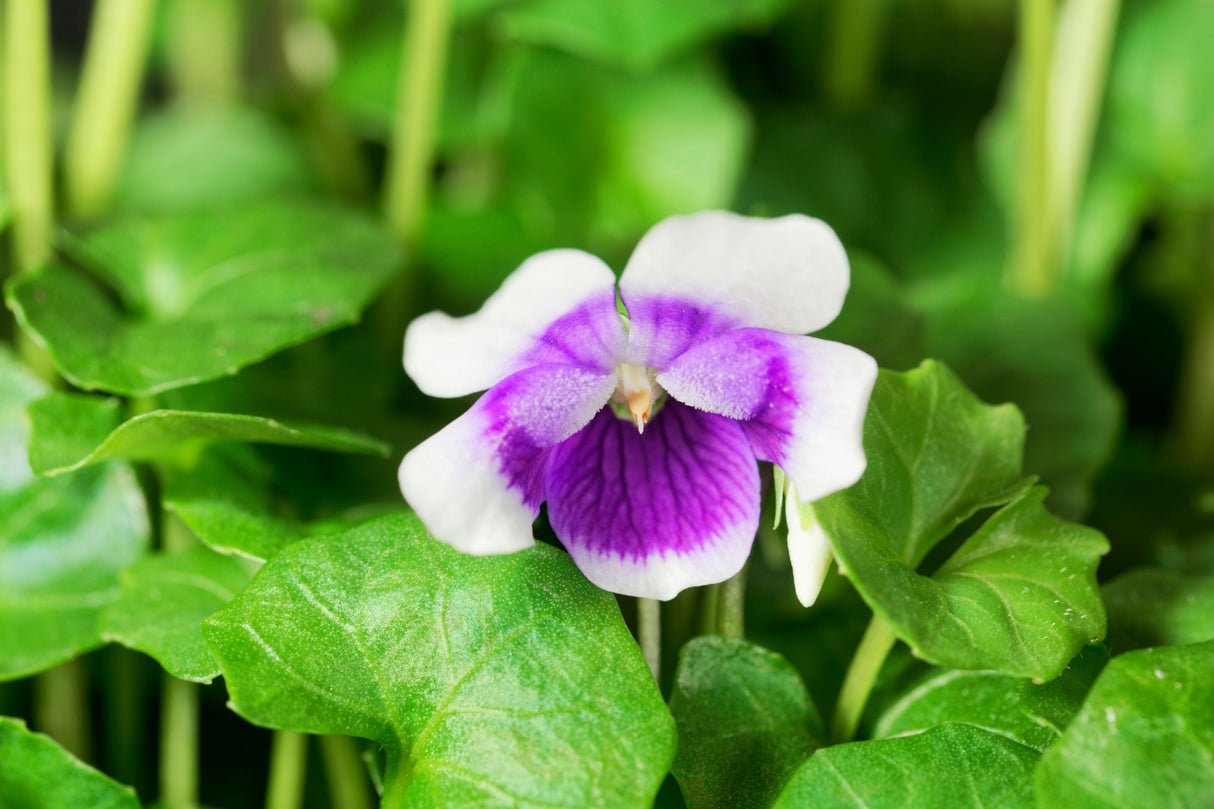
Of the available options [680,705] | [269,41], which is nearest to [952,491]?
[680,705]

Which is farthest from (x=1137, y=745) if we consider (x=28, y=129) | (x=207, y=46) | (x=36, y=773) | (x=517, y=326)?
(x=207, y=46)

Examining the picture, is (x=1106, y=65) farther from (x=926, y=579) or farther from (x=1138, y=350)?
(x=926, y=579)

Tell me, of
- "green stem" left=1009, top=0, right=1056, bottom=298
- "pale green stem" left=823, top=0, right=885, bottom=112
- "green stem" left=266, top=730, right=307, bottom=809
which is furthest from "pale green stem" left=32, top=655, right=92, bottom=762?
"pale green stem" left=823, top=0, right=885, bottom=112

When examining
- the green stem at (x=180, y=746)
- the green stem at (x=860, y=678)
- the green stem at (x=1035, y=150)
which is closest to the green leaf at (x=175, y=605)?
the green stem at (x=180, y=746)

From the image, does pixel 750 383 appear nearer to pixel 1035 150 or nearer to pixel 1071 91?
pixel 1035 150

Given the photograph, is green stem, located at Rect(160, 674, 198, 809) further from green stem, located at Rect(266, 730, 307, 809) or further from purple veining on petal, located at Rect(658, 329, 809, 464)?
purple veining on petal, located at Rect(658, 329, 809, 464)

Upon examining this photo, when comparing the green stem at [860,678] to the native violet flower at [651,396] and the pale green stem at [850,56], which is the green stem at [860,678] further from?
the pale green stem at [850,56]
